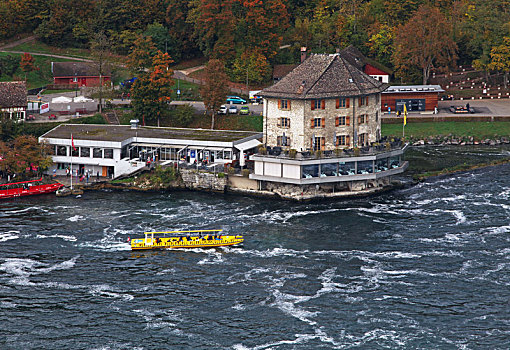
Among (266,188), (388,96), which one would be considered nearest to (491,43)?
(388,96)

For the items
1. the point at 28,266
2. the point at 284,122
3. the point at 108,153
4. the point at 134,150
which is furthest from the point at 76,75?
the point at 28,266

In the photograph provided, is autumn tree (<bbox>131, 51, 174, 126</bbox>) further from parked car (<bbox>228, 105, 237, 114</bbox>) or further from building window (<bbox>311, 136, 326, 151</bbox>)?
building window (<bbox>311, 136, 326, 151</bbox>)

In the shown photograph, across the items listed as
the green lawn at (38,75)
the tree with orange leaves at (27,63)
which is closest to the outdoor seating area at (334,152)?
the green lawn at (38,75)

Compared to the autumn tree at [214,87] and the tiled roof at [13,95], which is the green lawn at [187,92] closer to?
the autumn tree at [214,87]

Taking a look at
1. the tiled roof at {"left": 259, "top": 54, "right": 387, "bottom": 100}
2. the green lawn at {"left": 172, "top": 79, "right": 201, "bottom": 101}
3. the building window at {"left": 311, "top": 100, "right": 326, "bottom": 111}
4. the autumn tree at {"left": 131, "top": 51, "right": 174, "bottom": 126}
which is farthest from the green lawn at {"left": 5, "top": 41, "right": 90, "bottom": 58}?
the building window at {"left": 311, "top": 100, "right": 326, "bottom": 111}

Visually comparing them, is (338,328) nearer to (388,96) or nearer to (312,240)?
(312,240)

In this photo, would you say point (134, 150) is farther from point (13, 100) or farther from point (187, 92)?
point (187, 92)
